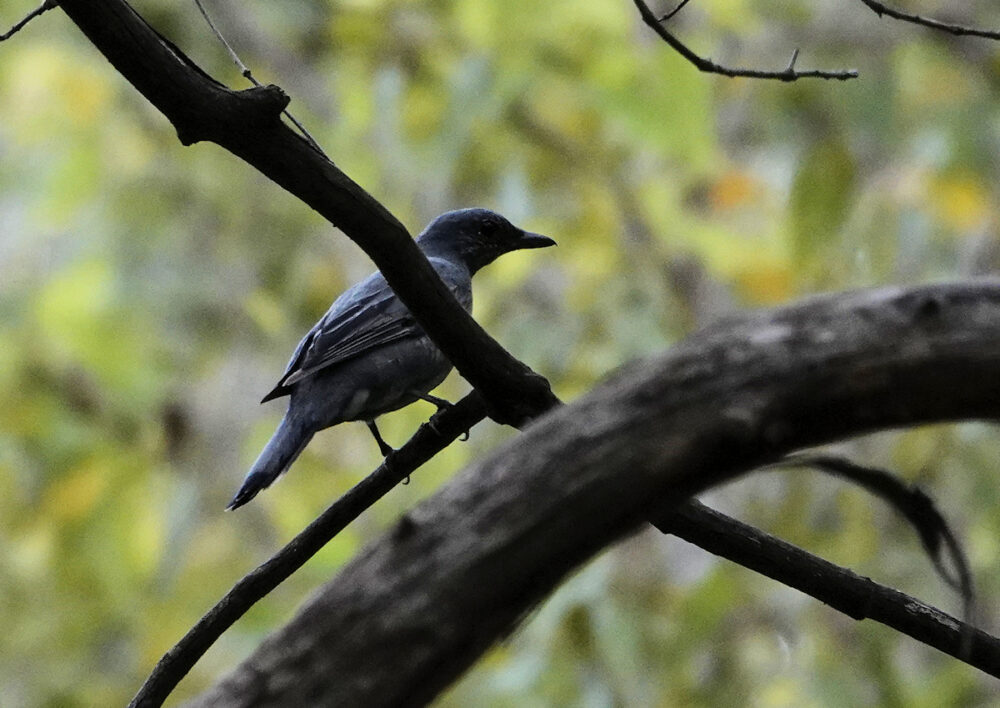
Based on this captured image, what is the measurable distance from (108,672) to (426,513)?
17.7 feet

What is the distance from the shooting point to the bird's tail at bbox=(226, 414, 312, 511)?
10.3 ft

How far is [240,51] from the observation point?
809cm

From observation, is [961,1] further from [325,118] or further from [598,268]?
[325,118]

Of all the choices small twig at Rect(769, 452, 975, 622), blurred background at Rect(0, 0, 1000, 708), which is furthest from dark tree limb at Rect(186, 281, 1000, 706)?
blurred background at Rect(0, 0, 1000, 708)

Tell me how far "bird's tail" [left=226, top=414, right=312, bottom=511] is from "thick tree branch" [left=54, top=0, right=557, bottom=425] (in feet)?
3.71

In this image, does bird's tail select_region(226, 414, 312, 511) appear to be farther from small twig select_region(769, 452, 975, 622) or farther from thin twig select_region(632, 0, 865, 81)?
small twig select_region(769, 452, 975, 622)

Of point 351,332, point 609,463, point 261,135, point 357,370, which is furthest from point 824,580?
point 351,332

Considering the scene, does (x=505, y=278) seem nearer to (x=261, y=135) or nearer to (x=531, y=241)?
(x=531, y=241)

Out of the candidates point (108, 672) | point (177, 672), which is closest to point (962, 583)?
point (177, 672)

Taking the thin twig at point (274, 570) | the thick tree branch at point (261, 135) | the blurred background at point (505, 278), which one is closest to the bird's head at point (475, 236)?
the blurred background at point (505, 278)

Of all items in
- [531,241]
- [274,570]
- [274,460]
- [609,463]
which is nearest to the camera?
[609,463]

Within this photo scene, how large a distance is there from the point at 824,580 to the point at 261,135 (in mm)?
1530

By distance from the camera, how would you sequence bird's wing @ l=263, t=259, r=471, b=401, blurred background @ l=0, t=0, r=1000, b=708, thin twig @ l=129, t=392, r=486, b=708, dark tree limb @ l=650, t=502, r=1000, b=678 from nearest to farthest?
dark tree limb @ l=650, t=502, r=1000, b=678 < thin twig @ l=129, t=392, r=486, b=708 < bird's wing @ l=263, t=259, r=471, b=401 < blurred background @ l=0, t=0, r=1000, b=708

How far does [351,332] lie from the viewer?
3.95m
